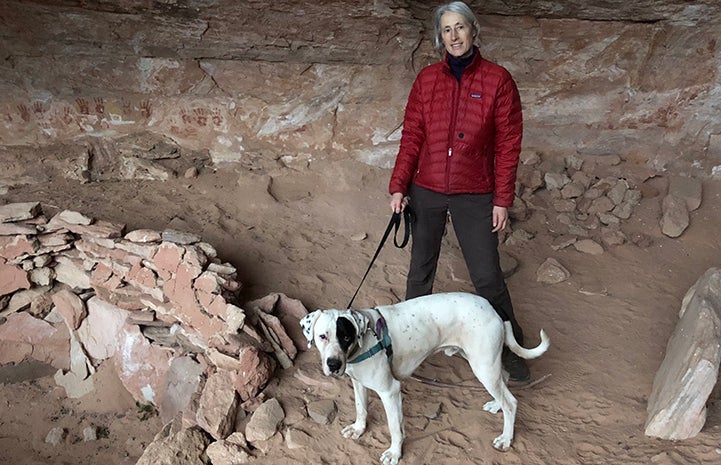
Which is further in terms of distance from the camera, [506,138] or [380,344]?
[506,138]

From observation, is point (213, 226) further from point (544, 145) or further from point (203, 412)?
point (544, 145)

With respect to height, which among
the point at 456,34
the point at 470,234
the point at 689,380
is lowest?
the point at 689,380

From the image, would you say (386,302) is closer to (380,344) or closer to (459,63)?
(380,344)

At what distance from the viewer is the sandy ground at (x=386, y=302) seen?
3.04 meters

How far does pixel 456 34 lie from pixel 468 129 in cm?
48

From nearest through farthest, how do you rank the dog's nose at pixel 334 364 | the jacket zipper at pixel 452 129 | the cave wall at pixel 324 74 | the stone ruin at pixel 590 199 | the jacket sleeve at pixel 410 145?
the dog's nose at pixel 334 364
the jacket zipper at pixel 452 129
the jacket sleeve at pixel 410 145
the cave wall at pixel 324 74
the stone ruin at pixel 590 199

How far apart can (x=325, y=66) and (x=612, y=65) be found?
2.94 meters

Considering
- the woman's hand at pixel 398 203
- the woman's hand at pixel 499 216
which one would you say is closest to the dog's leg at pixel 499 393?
the woman's hand at pixel 499 216

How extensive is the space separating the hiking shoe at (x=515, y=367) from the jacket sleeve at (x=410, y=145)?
1.20 metres

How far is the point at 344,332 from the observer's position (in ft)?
8.09

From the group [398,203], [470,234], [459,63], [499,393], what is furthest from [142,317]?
[459,63]

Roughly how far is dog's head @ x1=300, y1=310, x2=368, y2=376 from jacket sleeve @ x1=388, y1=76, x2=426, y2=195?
1000mm


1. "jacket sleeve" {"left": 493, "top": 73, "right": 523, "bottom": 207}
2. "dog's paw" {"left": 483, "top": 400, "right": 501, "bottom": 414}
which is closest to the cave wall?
"jacket sleeve" {"left": 493, "top": 73, "right": 523, "bottom": 207}

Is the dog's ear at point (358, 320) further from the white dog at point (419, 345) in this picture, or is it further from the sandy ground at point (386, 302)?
the sandy ground at point (386, 302)
